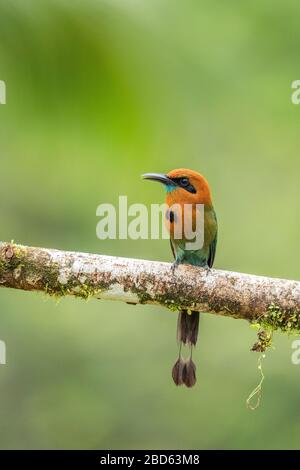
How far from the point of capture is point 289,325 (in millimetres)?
3158

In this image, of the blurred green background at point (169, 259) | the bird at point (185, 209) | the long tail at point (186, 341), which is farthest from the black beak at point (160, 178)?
the blurred green background at point (169, 259)

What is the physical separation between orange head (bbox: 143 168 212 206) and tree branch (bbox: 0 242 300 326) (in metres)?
0.84

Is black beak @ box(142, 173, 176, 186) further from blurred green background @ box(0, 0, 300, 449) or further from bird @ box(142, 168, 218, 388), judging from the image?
blurred green background @ box(0, 0, 300, 449)

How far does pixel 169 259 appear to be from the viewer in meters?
6.75

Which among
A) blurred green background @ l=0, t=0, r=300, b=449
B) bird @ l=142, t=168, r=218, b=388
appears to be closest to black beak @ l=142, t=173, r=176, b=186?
bird @ l=142, t=168, r=218, b=388

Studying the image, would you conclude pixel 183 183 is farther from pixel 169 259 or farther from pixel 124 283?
pixel 169 259

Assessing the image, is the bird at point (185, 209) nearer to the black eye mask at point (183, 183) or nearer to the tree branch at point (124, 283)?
the black eye mask at point (183, 183)

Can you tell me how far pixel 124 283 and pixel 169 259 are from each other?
3.62 metres

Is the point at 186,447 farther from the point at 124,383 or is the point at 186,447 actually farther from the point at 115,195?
the point at 115,195

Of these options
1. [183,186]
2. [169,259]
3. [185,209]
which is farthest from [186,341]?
[169,259]

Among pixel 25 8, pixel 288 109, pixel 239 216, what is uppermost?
pixel 288 109

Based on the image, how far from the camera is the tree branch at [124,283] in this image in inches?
123

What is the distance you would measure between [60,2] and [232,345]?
5.03 meters

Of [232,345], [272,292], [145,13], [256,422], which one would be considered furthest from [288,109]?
[145,13]
